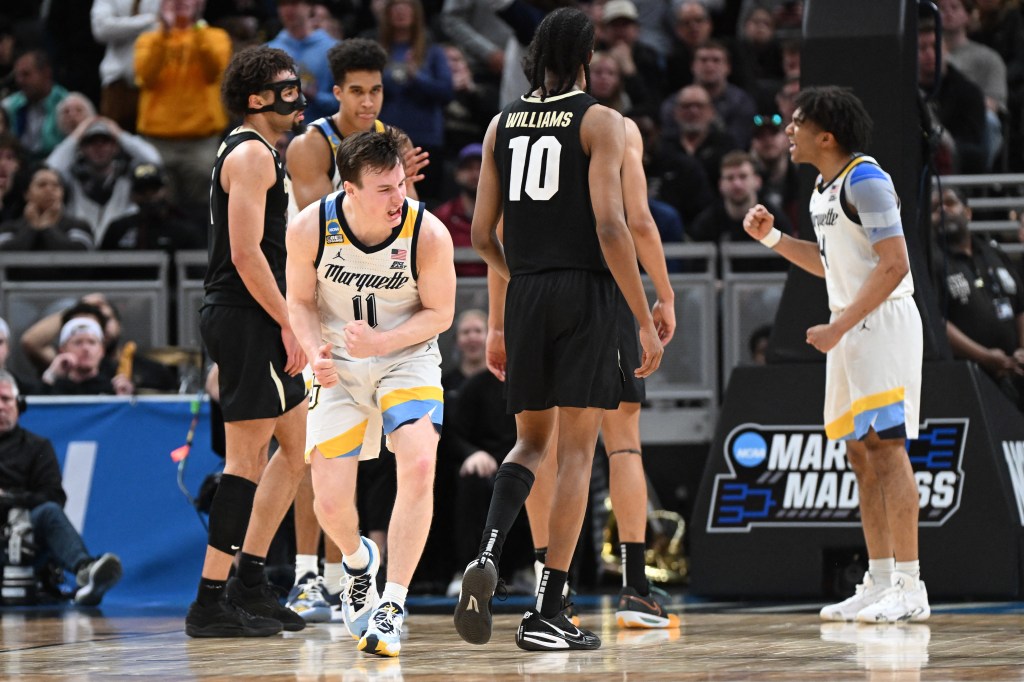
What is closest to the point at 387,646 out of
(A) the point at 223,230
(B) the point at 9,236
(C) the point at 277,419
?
(C) the point at 277,419

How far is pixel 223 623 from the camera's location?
6543 millimetres

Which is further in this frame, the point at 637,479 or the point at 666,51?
the point at 666,51

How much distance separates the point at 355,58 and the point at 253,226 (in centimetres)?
118

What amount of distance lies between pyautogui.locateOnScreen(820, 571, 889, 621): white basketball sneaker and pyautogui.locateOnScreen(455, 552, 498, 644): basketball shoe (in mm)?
2262

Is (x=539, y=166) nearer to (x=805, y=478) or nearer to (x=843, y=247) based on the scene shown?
(x=843, y=247)

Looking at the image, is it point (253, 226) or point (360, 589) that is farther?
point (253, 226)

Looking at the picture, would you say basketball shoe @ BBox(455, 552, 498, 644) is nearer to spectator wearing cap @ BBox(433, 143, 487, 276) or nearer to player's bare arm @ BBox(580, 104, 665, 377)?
player's bare arm @ BBox(580, 104, 665, 377)

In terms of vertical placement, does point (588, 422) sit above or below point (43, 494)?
above

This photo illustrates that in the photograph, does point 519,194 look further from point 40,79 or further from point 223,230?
point 40,79

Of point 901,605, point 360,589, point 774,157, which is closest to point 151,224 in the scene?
point 774,157

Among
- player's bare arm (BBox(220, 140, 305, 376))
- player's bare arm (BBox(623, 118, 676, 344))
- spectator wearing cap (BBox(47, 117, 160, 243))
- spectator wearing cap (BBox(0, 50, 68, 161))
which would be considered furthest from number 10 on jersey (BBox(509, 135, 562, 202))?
spectator wearing cap (BBox(0, 50, 68, 161))

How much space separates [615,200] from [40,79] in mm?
9830

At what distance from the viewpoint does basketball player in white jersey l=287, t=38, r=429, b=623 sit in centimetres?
728

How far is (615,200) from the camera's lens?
5680 mm
